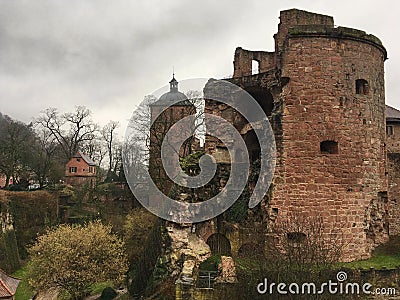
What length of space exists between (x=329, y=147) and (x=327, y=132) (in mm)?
549

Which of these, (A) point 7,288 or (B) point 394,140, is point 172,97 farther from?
(A) point 7,288

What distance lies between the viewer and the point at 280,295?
9.96m

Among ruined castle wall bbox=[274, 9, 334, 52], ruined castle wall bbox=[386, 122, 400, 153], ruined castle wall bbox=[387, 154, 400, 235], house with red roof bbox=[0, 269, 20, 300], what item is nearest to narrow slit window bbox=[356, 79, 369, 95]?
ruined castle wall bbox=[274, 9, 334, 52]

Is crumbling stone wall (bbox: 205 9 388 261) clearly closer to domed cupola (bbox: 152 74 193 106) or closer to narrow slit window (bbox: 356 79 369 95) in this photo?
narrow slit window (bbox: 356 79 369 95)

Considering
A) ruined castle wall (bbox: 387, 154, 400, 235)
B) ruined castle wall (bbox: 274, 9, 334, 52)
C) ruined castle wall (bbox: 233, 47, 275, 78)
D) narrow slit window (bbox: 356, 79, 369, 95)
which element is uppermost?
ruined castle wall (bbox: 274, 9, 334, 52)

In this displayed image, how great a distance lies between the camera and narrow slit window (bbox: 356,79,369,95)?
14391mm

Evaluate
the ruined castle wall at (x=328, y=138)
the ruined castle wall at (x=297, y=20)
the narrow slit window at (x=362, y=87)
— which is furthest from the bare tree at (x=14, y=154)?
the narrow slit window at (x=362, y=87)

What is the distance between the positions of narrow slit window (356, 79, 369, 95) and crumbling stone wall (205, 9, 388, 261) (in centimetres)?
3

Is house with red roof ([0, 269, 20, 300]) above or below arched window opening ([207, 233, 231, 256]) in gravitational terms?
below

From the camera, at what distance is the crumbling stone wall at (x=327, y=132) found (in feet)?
44.4

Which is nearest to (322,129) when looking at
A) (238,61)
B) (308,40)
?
(308,40)

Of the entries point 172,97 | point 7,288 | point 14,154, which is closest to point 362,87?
point 7,288

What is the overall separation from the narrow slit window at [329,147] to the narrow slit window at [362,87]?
1929mm

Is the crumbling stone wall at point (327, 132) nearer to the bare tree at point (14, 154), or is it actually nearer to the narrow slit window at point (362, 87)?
the narrow slit window at point (362, 87)
